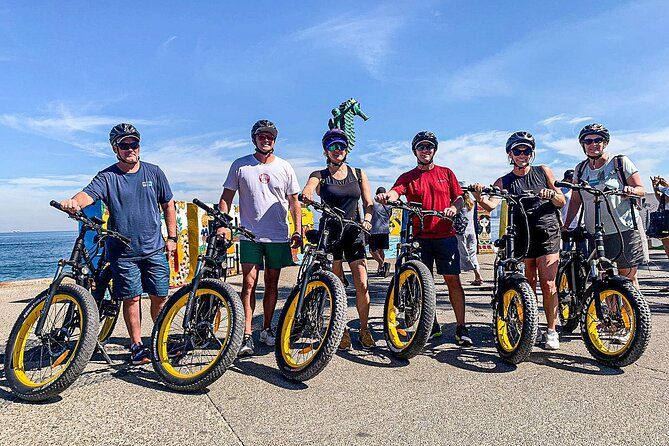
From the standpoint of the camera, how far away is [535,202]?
455cm

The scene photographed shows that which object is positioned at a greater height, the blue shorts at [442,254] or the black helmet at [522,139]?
the black helmet at [522,139]

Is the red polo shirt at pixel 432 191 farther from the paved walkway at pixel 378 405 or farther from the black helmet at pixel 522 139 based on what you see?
the paved walkway at pixel 378 405

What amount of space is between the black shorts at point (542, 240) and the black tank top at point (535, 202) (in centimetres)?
4

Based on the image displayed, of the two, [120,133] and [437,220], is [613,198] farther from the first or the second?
[120,133]

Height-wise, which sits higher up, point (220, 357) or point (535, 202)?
point (535, 202)

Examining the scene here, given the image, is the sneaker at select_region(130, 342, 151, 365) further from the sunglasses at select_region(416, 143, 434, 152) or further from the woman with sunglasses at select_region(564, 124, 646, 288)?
the woman with sunglasses at select_region(564, 124, 646, 288)

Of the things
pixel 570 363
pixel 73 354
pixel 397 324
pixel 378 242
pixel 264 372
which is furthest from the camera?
pixel 378 242

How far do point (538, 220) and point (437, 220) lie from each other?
0.95 meters

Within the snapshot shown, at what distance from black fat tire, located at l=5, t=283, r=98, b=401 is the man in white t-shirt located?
57.6 inches

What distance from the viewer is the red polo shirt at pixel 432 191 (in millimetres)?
4680

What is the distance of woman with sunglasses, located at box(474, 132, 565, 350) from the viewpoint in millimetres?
4500

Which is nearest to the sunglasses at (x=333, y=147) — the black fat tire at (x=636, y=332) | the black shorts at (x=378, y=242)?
the black fat tire at (x=636, y=332)

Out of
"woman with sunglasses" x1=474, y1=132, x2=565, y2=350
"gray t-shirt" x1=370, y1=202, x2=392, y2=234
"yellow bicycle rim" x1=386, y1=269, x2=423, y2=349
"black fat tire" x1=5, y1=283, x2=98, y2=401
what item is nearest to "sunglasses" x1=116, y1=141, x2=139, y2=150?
"black fat tire" x1=5, y1=283, x2=98, y2=401

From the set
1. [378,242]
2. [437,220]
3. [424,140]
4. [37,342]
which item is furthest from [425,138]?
[378,242]
